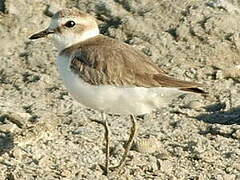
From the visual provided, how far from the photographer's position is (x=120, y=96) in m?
5.58

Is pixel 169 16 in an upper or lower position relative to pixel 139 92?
lower

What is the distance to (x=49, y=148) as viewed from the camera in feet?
20.7

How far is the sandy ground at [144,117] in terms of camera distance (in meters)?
6.11

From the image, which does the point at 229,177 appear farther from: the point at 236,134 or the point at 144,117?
the point at 144,117

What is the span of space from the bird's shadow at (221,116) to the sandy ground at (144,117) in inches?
0.4

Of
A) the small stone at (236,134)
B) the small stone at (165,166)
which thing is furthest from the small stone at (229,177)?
the small stone at (236,134)

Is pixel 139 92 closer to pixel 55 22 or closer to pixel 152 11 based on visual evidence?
pixel 55 22

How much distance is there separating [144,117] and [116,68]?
1.44 meters

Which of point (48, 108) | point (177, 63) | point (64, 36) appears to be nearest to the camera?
point (64, 36)

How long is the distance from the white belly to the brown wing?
1.8 inches

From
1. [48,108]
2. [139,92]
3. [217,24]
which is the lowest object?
[48,108]

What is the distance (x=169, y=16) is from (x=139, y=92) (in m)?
3.09

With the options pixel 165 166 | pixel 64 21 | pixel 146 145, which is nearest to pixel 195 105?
pixel 146 145

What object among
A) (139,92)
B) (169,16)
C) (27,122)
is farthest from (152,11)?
(139,92)
